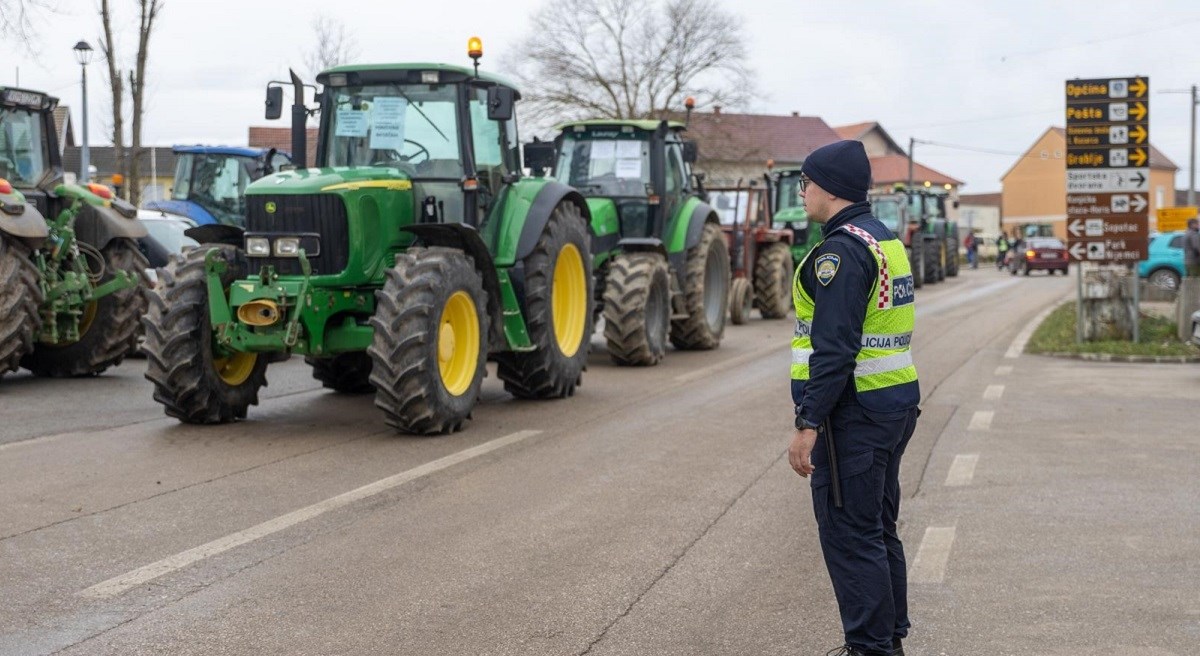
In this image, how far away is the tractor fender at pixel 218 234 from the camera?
441 inches

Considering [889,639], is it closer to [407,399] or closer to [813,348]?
[813,348]

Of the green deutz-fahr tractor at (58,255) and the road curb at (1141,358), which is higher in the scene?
the green deutz-fahr tractor at (58,255)

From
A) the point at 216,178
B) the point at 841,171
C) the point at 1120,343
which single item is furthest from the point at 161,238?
the point at 841,171

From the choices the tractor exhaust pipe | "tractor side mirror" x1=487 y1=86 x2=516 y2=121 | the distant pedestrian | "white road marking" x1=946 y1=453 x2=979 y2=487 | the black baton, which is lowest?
"white road marking" x1=946 y1=453 x2=979 y2=487

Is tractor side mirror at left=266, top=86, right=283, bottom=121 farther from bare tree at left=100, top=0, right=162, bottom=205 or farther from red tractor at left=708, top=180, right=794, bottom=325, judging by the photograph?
bare tree at left=100, top=0, right=162, bottom=205

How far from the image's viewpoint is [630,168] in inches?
698

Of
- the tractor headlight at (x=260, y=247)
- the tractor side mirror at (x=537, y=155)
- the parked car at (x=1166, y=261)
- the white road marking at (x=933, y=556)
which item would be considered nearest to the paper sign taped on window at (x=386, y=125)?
the tractor headlight at (x=260, y=247)

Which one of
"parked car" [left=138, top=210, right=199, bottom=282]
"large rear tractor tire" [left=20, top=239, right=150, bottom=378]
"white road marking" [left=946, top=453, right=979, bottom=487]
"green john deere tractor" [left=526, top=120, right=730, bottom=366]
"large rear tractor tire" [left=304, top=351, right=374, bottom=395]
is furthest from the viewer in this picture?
"parked car" [left=138, top=210, right=199, bottom=282]

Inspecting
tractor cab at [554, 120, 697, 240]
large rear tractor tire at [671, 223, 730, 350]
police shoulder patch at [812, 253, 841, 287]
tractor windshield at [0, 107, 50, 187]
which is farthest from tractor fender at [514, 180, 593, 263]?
police shoulder patch at [812, 253, 841, 287]

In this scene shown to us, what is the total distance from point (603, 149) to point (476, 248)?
670 centimetres

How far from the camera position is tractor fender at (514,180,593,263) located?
12047 millimetres

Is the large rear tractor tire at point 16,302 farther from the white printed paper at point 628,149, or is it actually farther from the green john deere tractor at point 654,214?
the white printed paper at point 628,149

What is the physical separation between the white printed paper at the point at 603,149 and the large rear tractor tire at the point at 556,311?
4.17 metres

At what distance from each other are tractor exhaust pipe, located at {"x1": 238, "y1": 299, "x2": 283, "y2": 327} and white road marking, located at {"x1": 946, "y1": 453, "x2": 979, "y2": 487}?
4.60 metres
